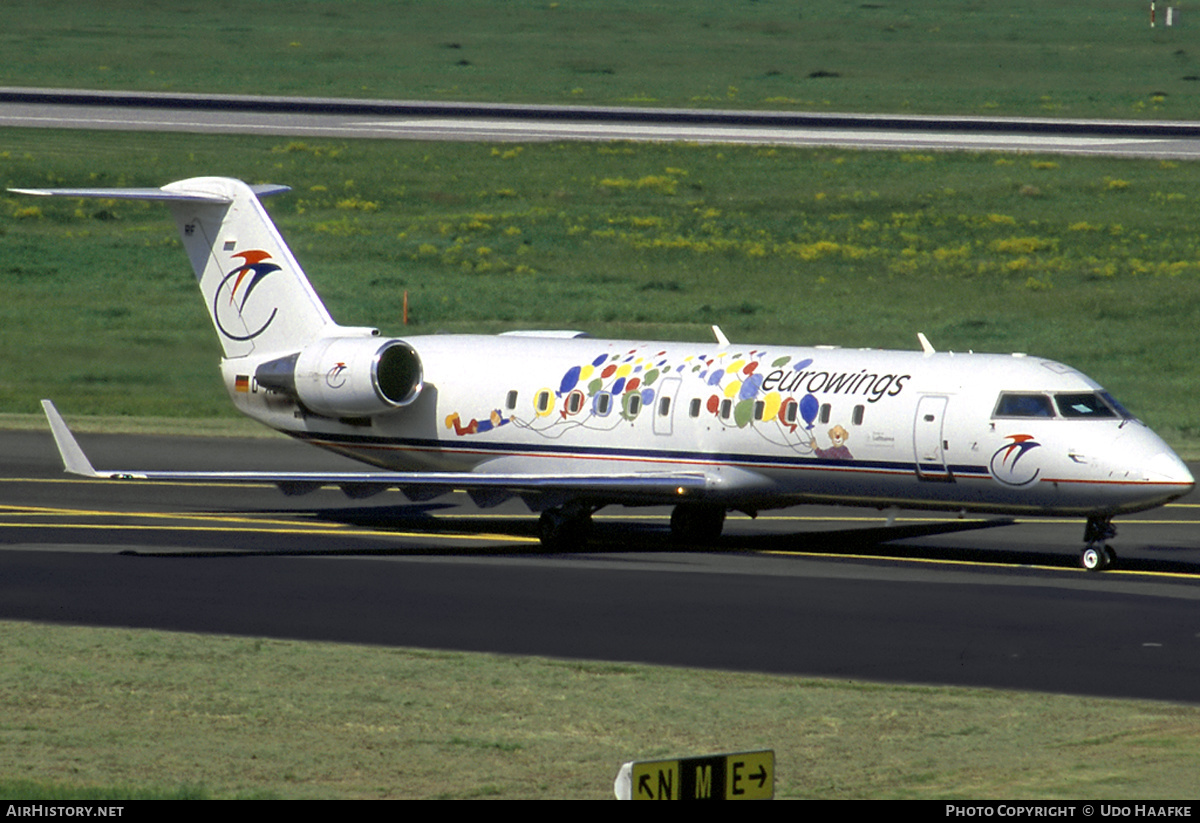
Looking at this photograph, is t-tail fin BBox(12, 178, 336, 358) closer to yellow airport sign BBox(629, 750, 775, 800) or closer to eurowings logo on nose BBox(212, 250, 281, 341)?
eurowings logo on nose BBox(212, 250, 281, 341)

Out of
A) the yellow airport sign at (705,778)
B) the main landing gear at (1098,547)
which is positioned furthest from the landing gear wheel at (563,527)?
the yellow airport sign at (705,778)

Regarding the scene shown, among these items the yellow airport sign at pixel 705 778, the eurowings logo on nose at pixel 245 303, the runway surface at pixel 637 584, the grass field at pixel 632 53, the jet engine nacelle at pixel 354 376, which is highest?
the grass field at pixel 632 53

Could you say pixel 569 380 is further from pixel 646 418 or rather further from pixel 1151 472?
pixel 1151 472

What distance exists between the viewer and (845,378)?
3078 centimetres

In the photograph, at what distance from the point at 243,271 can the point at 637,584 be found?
1166cm

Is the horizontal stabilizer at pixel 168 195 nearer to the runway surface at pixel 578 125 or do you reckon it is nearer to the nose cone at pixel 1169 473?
the nose cone at pixel 1169 473

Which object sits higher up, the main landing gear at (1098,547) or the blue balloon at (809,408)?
the blue balloon at (809,408)

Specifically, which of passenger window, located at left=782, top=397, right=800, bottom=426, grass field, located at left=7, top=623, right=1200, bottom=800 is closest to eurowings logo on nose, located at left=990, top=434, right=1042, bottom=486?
passenger window, located at left=782, top=397, right=800, bottom=426

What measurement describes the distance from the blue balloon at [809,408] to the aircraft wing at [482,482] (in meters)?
1.70

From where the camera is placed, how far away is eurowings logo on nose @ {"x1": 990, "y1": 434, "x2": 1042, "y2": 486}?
94.5ft

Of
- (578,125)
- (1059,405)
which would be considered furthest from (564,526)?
(578,125)

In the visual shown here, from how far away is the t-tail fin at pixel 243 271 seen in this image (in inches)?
1385

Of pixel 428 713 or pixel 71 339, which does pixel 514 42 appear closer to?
pixel 71 339
